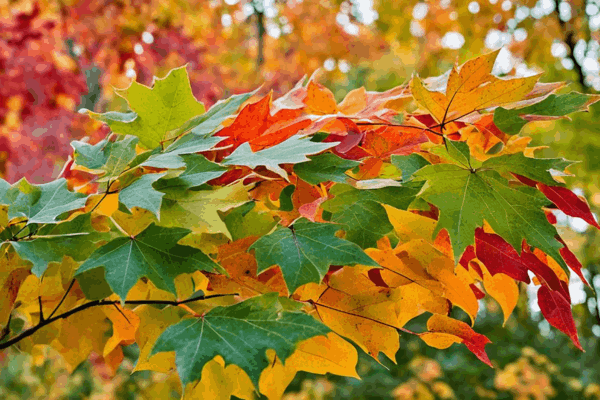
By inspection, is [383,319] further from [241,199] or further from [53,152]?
[53,152]

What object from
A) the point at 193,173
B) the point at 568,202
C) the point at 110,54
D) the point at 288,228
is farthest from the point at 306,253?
the point at 110,54

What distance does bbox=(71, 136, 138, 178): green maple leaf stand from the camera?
0.59 meters

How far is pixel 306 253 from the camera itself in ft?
1.72

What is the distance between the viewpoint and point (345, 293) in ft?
2.04

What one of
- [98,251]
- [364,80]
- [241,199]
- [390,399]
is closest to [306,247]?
[241,199]

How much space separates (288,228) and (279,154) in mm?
74

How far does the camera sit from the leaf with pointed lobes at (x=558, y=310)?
0.65m

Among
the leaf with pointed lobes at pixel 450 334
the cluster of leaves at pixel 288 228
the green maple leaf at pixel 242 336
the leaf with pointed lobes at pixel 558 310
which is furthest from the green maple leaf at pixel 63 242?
the leaf with pointed lobes at pixel 558 310

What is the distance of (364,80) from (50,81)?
3699mm

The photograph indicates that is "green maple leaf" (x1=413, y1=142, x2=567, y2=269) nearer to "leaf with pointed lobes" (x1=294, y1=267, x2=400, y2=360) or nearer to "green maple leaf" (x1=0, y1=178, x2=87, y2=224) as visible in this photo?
"leaf with pointed lobes" (x1=294, y1=267, x2=400, y2=360)

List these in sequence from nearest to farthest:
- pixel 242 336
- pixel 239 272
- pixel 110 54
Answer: pixel 242 336 < pixel 239 272 < pixel 110 54

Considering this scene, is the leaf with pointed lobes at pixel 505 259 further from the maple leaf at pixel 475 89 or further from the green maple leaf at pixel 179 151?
the green maple leaf at pixel 179 151

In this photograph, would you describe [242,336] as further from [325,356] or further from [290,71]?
[290,71]

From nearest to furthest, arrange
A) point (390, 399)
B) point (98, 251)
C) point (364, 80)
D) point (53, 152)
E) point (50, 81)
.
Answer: point (98, 251)
point (50, 81)
point (53, 152)
point (390, 399)
point (364, 80)
